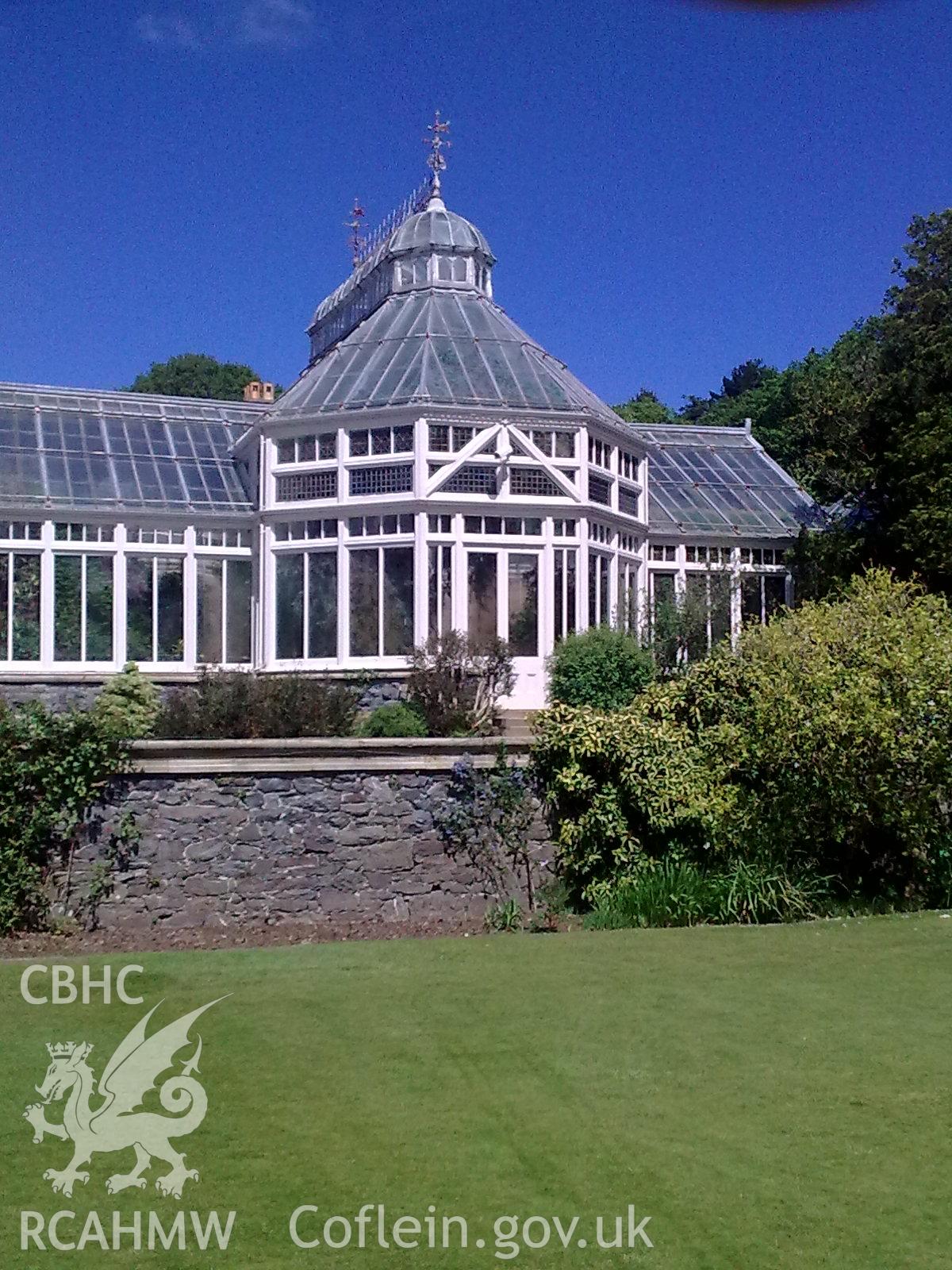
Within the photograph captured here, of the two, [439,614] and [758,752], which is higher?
[439,614]

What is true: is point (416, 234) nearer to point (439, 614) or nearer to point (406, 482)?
point (406, 482)

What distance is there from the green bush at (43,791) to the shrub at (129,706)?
234 mm

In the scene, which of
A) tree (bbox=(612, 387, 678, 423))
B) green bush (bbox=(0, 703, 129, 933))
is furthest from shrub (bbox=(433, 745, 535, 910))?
tree (bbox=(612, 387, 678, 423))

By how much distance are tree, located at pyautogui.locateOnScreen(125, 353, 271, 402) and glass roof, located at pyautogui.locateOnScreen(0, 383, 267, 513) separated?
2971cm

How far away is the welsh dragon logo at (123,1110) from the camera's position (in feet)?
18.8

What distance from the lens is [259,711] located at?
1404 cm

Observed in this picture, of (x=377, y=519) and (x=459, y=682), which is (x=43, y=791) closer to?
(x=459, y=682)

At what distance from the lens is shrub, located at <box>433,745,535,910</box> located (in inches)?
518

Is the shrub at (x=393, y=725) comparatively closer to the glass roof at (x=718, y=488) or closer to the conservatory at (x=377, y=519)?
the conservatory at (x=377, y=519)

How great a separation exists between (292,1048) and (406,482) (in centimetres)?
1433

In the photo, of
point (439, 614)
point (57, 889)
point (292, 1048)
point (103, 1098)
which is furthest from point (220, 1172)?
point (439, 614)

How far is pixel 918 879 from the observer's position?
41.7 ft

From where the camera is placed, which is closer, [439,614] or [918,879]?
[918,879]

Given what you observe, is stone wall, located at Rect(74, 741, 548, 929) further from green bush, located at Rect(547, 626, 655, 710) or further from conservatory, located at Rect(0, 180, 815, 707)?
conservatory, located at Rect(0, 180, 815, 707)
